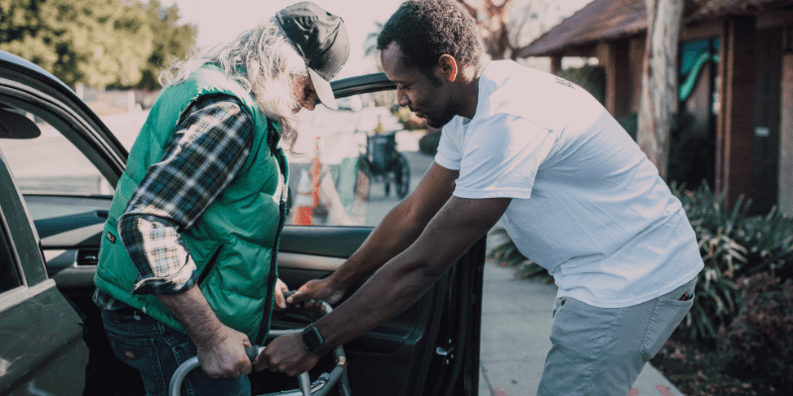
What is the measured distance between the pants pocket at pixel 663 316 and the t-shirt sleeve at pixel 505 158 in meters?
0.59

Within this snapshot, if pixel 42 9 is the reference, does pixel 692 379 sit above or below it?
below

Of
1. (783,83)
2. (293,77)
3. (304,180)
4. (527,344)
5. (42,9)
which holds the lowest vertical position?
(527,344)

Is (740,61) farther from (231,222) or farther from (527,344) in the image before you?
(231,222)

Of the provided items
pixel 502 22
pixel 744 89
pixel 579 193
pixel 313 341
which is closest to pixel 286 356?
pixel 313 341

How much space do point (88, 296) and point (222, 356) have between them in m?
0.78

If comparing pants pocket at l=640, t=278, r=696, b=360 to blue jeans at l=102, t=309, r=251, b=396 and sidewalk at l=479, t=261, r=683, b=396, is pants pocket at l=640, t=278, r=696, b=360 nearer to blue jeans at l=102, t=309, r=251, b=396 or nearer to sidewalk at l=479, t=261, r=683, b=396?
blue jeans at l=102, t=309, r=251, b=396

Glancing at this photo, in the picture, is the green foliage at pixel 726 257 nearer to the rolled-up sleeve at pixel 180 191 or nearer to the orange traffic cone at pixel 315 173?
the orange traffic cone at pixel 315 173

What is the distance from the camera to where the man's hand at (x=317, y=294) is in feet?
7.04

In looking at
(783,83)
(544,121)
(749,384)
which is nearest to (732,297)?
(749,384)

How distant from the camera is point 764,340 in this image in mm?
3510

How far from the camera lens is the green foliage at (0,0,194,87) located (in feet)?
118

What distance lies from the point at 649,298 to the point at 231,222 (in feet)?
3.87

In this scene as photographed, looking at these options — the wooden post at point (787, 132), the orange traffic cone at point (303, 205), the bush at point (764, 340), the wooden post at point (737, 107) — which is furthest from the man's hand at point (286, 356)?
the wooden post at point (737, 107)

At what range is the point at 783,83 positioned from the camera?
820 cm
